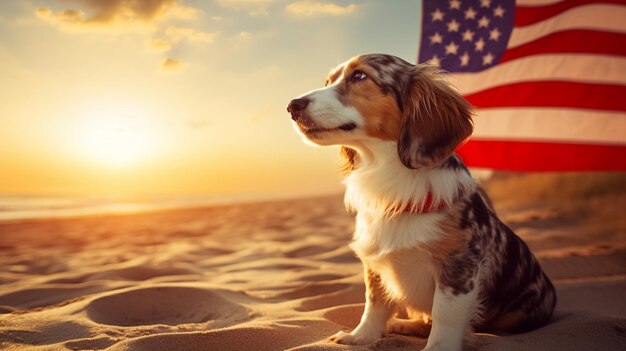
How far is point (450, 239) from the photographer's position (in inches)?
99.9

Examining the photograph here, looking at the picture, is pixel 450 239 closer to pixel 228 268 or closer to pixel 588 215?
pixel 228 268

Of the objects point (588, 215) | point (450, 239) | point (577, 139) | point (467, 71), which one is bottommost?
point (588, 215)

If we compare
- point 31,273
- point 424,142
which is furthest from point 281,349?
point 31,273

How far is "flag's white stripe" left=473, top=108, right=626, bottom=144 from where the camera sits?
4.59 metres

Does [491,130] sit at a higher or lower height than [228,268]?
higher

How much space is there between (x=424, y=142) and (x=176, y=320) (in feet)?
7.16

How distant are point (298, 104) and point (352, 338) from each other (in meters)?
1.34

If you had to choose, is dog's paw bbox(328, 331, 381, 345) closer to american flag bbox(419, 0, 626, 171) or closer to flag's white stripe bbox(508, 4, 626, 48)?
american flag bbox(419, 0, 626, 171)

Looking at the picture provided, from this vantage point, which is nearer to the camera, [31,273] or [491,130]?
[491,130]

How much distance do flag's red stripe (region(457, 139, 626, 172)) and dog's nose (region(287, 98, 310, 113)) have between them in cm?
287

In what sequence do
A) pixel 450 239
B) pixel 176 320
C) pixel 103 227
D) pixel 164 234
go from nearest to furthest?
1. pixel 450 239
2. pixel 176 320
3. pixel 164 234
4. pixel 103 227

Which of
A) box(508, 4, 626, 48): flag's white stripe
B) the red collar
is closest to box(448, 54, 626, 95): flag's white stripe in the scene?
box(508, 4, 626, 48): flag's white stripe

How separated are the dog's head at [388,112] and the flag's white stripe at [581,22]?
252 centimetres

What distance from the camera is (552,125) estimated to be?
474 centimetres
